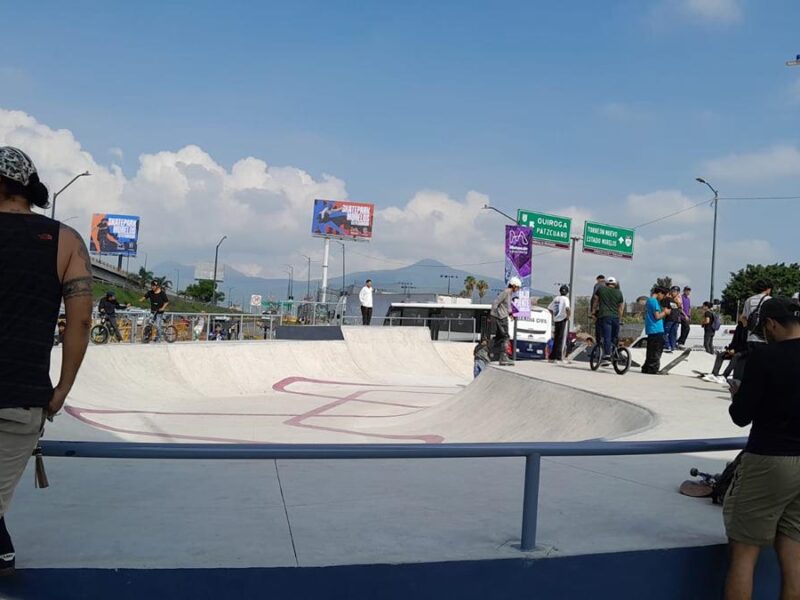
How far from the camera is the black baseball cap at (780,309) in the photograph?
10.7ft

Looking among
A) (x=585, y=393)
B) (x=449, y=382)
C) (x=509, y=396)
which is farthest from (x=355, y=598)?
(x=449, y=382)

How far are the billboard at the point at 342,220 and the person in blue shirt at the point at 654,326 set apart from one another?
5130 cm

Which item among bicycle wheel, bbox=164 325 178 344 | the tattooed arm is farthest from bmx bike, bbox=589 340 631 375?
bicycle wheel, bbox=164 325 178 344

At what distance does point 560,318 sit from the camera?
52.0 feet

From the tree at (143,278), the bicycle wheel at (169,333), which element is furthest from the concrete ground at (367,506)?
the tree at (143,278)

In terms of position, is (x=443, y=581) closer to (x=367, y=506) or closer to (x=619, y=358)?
(x=367, y=506)

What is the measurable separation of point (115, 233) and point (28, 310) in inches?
3525

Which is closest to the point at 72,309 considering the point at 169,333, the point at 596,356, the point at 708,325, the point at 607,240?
the point at 596,356

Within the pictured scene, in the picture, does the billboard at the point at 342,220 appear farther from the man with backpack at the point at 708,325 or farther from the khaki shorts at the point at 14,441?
the khaki shorts at the point at 14,441

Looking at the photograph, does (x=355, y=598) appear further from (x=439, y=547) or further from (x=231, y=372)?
(x=231, y=372)

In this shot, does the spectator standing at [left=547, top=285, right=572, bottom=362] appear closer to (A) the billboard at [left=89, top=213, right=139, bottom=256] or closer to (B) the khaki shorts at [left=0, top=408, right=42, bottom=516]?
(B) the khaki shorts at [left=0, top=408, right=42, bottom=516]

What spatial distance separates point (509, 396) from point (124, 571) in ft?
32.8

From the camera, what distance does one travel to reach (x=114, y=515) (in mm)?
3479

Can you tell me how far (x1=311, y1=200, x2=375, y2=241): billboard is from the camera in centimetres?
6331
